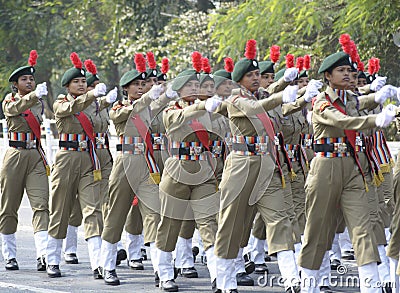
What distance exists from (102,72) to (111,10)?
6887 mm

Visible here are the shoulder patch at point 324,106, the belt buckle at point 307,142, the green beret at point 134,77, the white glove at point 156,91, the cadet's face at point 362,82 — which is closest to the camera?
the shoulder patch at point 324,106

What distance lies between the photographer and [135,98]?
1005cm

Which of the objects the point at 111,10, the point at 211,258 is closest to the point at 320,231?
the point at 211,258

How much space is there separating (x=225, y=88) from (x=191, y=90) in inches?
12.9

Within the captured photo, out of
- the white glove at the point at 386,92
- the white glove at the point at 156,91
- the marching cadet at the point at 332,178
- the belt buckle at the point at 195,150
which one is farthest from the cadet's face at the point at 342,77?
the white glove at the point at 156,91

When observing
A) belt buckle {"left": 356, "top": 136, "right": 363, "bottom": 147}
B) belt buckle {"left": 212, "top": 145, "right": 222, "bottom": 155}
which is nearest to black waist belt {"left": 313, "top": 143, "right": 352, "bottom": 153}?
belt buckle {"left": 356, "top": 136, "right": 363, "bottom": 147}

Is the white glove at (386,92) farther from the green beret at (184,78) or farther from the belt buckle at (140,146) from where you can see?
the belt buckle at (140,146)

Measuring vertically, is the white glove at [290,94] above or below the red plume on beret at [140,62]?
below

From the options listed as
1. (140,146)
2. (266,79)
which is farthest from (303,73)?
(140,146)

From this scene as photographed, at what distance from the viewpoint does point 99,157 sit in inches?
436

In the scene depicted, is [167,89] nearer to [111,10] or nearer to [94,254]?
[94,254]

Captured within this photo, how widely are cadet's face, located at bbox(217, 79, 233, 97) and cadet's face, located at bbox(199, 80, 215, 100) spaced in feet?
0.21

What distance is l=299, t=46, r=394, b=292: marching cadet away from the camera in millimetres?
7762

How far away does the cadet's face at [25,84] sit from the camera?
10.5 meters
